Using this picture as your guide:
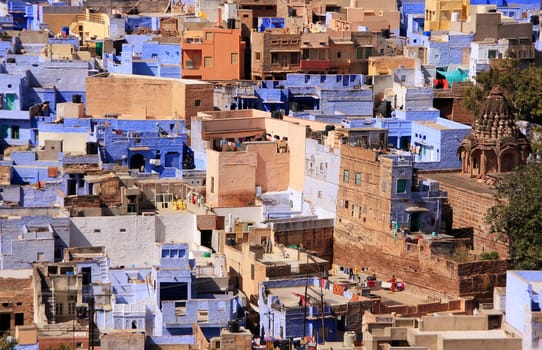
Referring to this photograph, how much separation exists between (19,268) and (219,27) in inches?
946

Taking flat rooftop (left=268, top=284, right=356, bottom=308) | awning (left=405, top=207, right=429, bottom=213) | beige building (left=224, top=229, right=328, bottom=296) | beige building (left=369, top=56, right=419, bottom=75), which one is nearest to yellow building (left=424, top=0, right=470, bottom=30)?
beige building (left=369, top=56, right=419, bottom=75)

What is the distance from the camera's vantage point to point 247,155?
57.5 meters

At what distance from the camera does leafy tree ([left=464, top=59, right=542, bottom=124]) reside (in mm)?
64062

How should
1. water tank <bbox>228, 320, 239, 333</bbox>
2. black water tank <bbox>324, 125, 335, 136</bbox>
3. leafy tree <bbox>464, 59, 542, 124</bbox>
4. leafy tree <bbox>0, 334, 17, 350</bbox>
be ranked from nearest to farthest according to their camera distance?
1. leafy tree <bbox>0, 334, 17, 350</bbox>
2. water tank <bbox>228, 320, 239, 333</bbox>
3. black water tank <bbox>324, 125, 335, 136</bbox>
4. leafy tree <bbox>464, 59, 542, 124</bbox>

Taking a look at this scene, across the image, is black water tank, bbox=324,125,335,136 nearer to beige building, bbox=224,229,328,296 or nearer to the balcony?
beige building, bbox=224,229,328,296

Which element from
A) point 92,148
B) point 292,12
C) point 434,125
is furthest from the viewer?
point 292,12

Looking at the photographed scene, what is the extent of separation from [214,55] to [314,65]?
12.0 feet

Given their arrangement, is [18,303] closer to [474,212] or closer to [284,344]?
[284,344]

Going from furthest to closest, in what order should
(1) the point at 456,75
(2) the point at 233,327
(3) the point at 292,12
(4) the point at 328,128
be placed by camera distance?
(3) the point at 292,12 → (1) the point at 456,75 → (4) the point at 328,128 → (2) the point at 233,327

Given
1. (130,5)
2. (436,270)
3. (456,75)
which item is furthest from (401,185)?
(130,5)

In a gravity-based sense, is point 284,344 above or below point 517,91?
below

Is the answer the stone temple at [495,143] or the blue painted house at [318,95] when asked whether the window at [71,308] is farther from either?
the blue painted house at [318,95]

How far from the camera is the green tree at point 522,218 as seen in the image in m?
50.2

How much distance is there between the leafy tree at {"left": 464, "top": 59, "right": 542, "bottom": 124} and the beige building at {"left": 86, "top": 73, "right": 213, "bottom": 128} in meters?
9.09
